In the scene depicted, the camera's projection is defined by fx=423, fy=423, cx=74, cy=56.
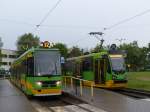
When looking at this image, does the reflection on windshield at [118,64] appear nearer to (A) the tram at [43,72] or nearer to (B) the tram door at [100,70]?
(B) the tram door at [100,70]

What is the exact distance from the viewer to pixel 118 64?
32281mm

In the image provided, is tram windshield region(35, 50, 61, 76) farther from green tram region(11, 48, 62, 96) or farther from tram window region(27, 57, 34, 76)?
tram window region(27, 57, 34, 76)

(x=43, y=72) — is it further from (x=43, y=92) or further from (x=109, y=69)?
(x=109, y=69)

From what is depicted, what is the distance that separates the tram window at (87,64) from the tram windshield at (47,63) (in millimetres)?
10334

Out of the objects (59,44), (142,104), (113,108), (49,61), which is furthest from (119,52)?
(59,44)

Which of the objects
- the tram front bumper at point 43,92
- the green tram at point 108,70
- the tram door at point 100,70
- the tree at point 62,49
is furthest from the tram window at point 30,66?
the tree at point 62,49

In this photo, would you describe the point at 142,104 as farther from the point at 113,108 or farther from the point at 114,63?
the point at 114,63

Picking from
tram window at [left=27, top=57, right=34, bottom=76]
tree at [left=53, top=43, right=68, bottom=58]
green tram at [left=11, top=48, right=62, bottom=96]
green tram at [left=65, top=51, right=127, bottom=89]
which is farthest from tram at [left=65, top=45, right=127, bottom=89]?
tree at [left=53, top=43, right=68, bottom=58]

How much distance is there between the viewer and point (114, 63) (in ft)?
105

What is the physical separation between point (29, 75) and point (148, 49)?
123 m

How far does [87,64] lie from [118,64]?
489 centimetres

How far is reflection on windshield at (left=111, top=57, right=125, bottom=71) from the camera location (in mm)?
32000

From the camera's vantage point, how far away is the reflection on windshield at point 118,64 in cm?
3200

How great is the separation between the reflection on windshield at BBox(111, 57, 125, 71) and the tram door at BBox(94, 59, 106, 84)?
78 cm
